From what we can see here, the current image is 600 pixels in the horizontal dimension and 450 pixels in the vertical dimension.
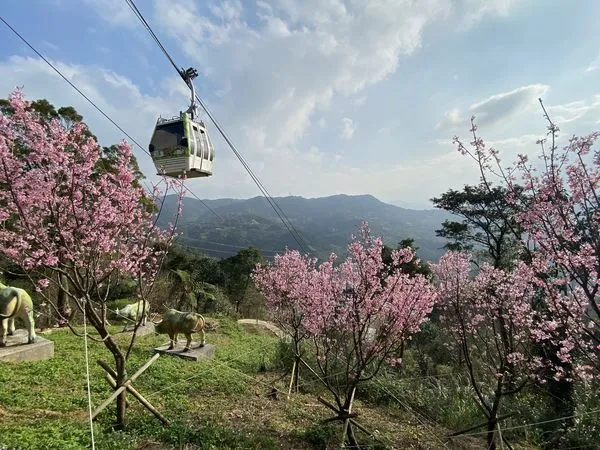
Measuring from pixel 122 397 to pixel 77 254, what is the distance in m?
2.20

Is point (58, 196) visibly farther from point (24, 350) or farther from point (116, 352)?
point (24, 350)

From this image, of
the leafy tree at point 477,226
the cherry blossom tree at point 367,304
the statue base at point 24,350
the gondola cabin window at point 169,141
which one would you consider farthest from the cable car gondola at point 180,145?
the leafy tree at point 477,226

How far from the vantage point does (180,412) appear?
641 centimetres

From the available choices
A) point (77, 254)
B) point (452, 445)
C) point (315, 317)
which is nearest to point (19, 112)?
point (77, 254)

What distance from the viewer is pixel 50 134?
14.5 feet

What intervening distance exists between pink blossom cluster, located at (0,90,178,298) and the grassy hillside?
2099mm

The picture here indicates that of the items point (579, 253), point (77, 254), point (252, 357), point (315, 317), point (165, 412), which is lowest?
point (252, 357)

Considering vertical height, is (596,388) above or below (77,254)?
below

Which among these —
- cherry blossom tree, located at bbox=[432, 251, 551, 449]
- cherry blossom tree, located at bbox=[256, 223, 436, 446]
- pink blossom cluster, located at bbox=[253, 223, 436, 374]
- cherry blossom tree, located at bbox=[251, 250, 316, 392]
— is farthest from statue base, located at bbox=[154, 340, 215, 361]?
cherry blossom tree, located at bbox=[432, 251, 551, 449]

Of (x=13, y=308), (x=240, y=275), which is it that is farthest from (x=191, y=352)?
(x=240, y=275)

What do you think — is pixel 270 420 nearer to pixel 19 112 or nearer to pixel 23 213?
pixel 23 213

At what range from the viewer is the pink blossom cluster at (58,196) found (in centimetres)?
423

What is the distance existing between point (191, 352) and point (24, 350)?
3909 mm

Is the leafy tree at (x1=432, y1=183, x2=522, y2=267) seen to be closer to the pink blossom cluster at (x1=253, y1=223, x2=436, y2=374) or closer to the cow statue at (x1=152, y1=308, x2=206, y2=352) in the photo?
the pink blossom cluster at (x1=253, y1=223, x2=436, y2=374)
